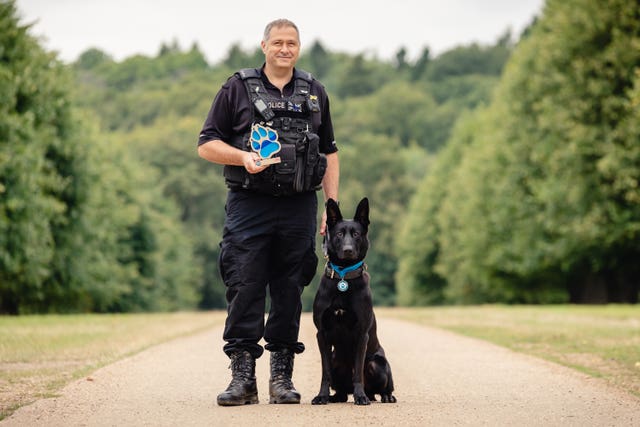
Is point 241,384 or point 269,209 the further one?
point 269,209

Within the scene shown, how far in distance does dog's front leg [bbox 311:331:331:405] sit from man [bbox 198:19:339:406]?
21cm

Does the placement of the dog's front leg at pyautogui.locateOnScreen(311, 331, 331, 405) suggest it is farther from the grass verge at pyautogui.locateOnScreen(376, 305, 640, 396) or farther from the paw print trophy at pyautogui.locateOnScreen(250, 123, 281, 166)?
the grass verge at pyautogui.locateOnScreen(376, 305, 640, 396)

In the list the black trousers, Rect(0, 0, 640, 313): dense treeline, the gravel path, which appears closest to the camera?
the gravel path

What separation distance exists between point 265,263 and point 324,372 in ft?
2.92

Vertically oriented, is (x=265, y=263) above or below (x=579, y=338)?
above

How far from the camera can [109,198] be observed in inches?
1544

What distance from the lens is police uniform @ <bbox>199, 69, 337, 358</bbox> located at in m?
7.11

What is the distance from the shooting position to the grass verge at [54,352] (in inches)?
316

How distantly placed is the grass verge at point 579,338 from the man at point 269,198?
2867mm

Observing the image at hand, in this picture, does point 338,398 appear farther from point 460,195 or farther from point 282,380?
point 460,195

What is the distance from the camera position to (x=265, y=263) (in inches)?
289

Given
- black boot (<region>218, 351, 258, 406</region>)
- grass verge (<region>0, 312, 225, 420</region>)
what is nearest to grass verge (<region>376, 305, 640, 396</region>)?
black boot (<region>218, 351, 258, 406</region>)

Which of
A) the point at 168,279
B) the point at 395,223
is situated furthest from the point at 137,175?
the point at 395,223

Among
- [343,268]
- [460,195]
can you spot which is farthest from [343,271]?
[460,195]
